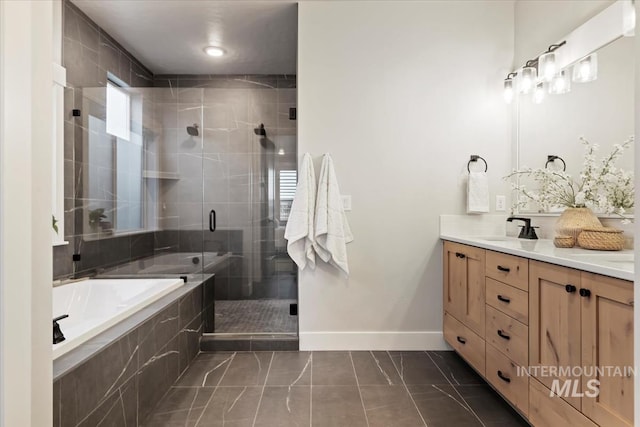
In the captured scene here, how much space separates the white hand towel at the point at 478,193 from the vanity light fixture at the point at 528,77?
64cm

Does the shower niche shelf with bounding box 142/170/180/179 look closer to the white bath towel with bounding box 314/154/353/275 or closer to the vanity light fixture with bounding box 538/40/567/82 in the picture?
the white bath towel with bounding box 314/154/353/275

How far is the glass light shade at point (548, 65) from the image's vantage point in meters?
2.10

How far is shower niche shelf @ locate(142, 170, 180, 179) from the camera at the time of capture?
3158mm

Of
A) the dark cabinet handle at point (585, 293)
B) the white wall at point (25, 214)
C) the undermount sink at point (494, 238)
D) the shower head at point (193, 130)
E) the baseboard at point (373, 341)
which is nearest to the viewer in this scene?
the white wall at point (25, 214)

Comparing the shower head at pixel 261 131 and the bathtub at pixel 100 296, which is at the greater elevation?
the shower head at pixel 261 131

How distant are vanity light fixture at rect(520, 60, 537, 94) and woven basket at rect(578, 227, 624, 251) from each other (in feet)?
3.68

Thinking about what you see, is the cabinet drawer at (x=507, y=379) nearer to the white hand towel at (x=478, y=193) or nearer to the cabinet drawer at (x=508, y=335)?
the cabinet drawer at (x=508, y=335)

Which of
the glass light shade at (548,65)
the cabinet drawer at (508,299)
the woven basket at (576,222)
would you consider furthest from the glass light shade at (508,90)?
the cabinet drawer at (508,299)

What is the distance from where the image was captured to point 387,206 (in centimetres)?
252

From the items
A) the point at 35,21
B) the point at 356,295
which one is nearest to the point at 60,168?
the point at 35,21

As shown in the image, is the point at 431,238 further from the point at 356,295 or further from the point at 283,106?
the point at 283,106

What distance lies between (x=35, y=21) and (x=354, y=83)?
6.89 ft

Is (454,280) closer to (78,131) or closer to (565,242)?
(565,242)

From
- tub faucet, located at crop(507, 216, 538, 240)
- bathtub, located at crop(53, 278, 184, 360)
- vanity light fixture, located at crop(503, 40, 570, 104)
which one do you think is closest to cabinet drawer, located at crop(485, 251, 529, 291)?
tub faucet, located at crop(507, 216, 538, 240)
